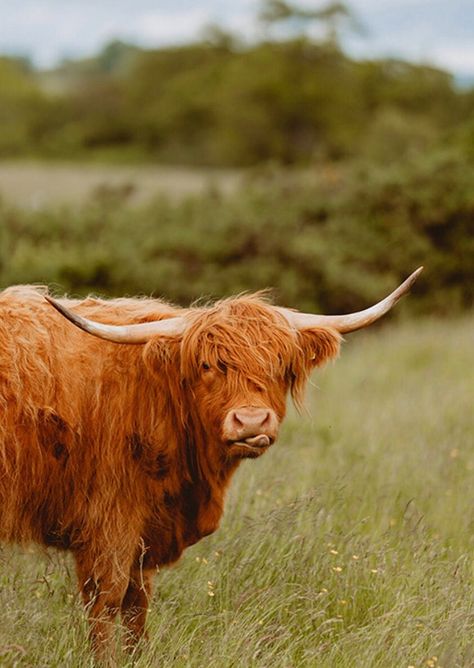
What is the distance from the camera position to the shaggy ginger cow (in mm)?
3982

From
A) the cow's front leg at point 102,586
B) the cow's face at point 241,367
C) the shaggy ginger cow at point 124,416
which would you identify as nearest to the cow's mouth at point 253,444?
the cow's face at point 241,367

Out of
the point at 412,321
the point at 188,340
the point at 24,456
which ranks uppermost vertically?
the point at 188,340

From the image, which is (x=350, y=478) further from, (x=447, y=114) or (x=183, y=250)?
(x=447, y=114)

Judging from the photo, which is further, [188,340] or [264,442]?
[188,340]

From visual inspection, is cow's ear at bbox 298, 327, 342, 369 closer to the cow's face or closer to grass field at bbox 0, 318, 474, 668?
the cow's face

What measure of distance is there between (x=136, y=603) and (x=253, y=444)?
1.14 metres

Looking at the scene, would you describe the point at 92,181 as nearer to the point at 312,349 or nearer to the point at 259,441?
the point at 312,349

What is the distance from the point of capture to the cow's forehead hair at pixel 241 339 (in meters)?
3.97

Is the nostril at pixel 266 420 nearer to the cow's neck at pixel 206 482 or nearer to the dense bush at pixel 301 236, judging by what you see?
the cow's neck at pixel 206 482

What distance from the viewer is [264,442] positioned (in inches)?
145

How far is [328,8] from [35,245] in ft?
107

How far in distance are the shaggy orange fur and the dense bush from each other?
29.9 feet

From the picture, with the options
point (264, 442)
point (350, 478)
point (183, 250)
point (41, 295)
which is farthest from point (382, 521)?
point (183, 250)

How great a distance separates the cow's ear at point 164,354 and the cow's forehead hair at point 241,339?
88 millimetres
